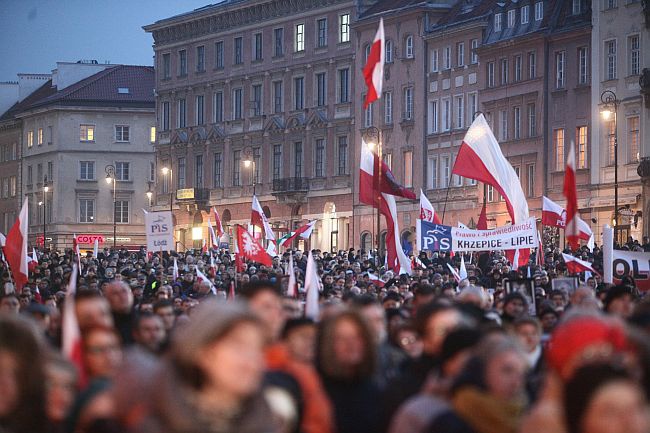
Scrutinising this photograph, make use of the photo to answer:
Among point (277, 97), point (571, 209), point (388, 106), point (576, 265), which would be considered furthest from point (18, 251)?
point (277, 97)

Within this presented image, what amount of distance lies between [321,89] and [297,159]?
436 centimetres

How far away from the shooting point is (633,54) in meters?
63.1

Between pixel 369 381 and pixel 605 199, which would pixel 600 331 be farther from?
pixel 605 199

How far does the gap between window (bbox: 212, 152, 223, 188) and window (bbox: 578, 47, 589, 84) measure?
3416 cm

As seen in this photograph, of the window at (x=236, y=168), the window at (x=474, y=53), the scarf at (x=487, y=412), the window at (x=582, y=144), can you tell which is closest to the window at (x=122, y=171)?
the window at (x=236, y=168)

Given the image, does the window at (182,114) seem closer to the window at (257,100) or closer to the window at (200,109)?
the window at (200,109)

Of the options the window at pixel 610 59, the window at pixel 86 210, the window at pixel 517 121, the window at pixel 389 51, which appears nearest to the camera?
the window at pixel 610 59

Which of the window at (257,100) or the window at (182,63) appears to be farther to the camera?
the window at (182,63)

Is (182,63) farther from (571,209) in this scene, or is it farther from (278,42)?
(571,209)

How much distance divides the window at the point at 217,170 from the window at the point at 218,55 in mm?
4788

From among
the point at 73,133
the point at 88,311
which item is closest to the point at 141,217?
the point at 73,133

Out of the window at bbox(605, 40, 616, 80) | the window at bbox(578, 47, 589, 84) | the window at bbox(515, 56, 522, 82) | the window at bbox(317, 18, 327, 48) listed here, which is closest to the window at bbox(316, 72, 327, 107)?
the window at bbox(317, 18, 327, 48)

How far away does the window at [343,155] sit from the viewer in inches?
3420

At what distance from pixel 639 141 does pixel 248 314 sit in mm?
56433
